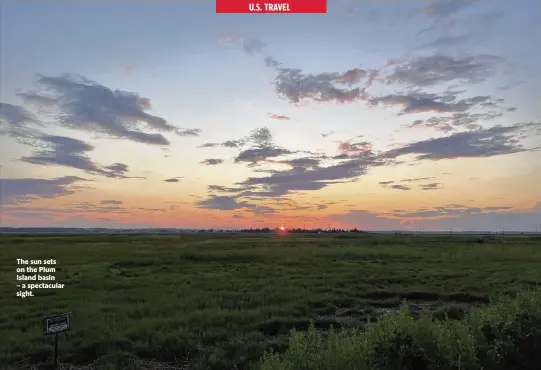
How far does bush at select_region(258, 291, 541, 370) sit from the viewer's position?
682 cm

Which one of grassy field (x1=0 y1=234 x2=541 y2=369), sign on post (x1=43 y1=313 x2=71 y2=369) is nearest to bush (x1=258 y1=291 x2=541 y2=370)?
sign on post (x1=43 y1=313 x2=71 y2=369)

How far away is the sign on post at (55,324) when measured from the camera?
30.3 ft

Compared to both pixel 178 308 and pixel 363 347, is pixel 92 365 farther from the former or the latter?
pixel 363 347

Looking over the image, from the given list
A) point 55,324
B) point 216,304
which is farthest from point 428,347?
point 216,304

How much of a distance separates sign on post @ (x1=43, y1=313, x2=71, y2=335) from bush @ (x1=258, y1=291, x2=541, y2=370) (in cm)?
498

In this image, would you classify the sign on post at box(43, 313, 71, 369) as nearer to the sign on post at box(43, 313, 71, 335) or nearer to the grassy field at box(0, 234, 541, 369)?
the sign on post at box(43, 313, 71, 335)

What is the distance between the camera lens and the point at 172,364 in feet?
41.6

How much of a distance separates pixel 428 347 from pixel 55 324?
813 centimetres

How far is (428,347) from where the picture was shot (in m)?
7.57

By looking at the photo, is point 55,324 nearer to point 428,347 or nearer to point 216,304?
point 428,347

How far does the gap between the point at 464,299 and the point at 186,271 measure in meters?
22.1

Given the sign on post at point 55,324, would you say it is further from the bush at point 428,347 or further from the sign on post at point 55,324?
the bush at point 428,347

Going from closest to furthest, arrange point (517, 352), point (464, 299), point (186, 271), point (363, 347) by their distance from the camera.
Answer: point (363, 347) < point (517, 352) < point (464, 299) < point (186, 271)

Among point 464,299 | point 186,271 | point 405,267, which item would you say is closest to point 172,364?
point 464,299
